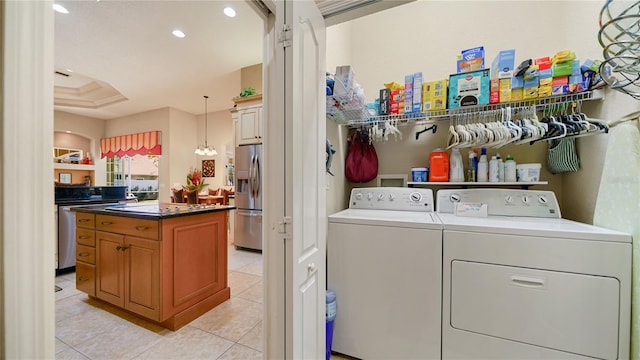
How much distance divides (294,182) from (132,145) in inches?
312

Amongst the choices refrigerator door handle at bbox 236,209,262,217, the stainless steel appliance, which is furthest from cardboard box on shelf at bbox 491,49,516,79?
the stainless steel appliance

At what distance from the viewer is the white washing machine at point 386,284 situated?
1427 millimetres

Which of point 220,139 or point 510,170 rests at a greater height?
point 220,139

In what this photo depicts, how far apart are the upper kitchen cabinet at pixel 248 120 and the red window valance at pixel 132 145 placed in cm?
378

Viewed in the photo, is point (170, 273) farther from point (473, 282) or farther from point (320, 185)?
point (473, 282)

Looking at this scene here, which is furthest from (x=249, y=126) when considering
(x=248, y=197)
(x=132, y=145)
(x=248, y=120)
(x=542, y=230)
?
(x=132, y=145)

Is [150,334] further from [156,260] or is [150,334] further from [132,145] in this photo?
[132,145]

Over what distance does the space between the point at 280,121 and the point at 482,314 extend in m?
1.47

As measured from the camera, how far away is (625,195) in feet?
3.97

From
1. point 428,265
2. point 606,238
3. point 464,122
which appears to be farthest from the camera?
point 464,122

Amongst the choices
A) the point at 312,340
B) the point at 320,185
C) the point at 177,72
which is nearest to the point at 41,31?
the point at 320,185

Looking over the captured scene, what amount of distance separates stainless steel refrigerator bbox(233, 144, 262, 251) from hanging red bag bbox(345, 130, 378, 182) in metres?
1.91

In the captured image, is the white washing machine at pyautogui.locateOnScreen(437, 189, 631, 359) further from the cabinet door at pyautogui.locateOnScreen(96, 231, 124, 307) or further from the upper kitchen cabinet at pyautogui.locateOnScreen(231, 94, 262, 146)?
the upper kitchen cabinet at pyautogui.locateOnScreen(231, 94, 262, 146)

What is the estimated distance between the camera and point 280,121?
38.2 inches
